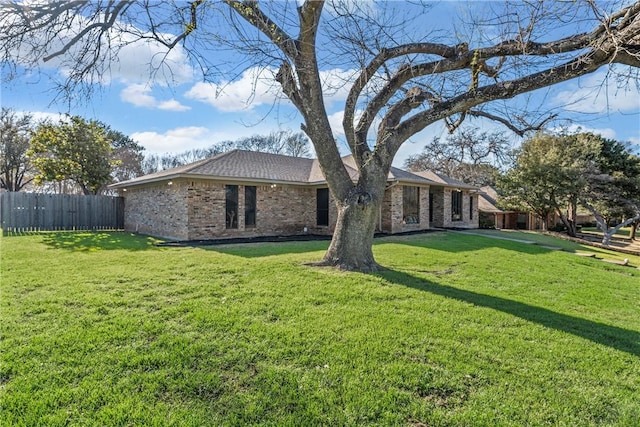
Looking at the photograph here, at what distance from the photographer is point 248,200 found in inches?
561

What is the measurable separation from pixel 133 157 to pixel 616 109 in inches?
1453

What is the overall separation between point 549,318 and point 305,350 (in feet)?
12.2

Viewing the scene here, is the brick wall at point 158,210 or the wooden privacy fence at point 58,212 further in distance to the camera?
the wooden privacy fence at point 58,212

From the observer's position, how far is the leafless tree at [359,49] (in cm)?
534

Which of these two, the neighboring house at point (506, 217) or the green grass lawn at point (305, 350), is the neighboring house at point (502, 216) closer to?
the neighboring house at point (506, 217)

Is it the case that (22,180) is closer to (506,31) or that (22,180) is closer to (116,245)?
(116,245)

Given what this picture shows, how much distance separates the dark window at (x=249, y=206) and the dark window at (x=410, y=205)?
6.94m

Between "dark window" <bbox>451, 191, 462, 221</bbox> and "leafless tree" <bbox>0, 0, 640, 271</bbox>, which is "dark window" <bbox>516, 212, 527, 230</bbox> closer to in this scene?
"dark window" <bbox>451, 191, 462, 221</bbox>

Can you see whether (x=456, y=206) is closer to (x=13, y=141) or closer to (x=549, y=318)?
(x=549, y=318)

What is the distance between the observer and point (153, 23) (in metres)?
5.62

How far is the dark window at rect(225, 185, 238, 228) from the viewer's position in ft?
44.9

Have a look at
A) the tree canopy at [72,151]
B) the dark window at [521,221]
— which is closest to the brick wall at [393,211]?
the tree canopy at [72,151]

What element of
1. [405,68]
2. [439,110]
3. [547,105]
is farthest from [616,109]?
[405,68]

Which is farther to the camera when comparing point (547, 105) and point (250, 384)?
point (547, 105)
